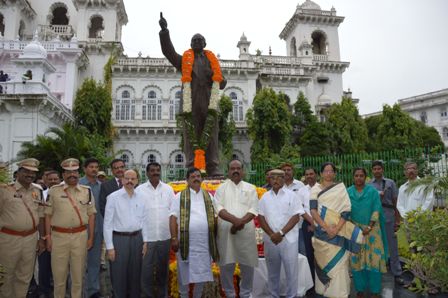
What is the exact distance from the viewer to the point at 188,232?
4.70 meters

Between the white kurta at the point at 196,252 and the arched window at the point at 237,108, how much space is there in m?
25.9

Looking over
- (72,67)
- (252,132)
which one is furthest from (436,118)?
(72,67)

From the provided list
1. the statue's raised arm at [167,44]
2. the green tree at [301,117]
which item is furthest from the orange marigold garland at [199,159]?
the green tree at [301,117]

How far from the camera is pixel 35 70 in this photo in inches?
878

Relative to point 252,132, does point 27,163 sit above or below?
below

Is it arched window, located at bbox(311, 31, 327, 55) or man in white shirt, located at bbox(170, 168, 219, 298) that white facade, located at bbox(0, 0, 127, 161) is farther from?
man in white shirt, located at bbox(170, 168, 219, 298)

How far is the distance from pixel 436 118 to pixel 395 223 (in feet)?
163

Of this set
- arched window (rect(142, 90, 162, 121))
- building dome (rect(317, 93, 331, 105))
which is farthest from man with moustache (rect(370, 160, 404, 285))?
building dome (rect(317, 93, 331, 105))

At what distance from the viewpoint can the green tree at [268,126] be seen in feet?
88.2

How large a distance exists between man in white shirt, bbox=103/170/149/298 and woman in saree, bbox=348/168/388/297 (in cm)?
285

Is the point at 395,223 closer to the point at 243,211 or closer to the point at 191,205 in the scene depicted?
the point at 243,211

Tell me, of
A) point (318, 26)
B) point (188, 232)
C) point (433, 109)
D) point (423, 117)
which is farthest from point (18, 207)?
point (423, 117)

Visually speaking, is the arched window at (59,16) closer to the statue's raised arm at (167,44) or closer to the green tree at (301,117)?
the green tree at (301,117)

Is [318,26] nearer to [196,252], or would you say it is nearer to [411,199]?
[411,199]
